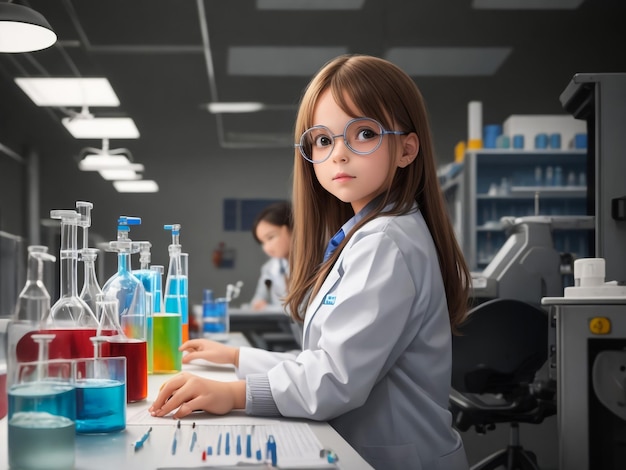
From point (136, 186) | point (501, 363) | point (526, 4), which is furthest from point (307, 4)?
point (501, 363)

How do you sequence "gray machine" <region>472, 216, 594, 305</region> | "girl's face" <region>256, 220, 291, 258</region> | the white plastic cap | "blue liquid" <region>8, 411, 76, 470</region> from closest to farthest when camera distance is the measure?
1. "blue liquid" <region>8, 411, 76, 470</region>
2. the white plastic cap
3. "gray machine" <region>472, 216, 594, 305</region>
4. "girl's face" <region>256, 220, 291, 258</region>

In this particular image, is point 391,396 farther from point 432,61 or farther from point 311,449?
point 432,61

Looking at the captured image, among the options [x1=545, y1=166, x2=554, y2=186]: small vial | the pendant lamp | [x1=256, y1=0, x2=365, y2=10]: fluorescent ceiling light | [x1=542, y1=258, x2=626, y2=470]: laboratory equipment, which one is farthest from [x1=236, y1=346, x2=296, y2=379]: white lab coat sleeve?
[x1=545, y1=166, x2=554, y2=186]: small vial

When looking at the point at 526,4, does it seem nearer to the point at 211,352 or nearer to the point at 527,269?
the point at 527,269

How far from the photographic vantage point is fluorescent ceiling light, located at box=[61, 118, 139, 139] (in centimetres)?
527

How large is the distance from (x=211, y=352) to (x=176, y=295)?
0.84ft

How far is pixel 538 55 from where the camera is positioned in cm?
621

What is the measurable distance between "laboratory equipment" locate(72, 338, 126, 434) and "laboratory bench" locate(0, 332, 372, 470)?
0.02m

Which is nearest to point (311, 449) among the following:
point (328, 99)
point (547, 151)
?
point (328, 99)

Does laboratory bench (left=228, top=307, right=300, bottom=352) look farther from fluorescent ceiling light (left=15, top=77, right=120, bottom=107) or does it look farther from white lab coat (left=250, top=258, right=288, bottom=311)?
fluorescent ceiling light (left=15, top=77, right=120, bottom=107)

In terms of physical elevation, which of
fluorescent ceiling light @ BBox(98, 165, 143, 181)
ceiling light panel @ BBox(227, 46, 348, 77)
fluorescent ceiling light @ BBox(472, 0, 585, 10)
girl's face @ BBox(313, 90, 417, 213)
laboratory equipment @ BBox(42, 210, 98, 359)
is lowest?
laboratory equipment @ BBox(42, 210, 98, 359)

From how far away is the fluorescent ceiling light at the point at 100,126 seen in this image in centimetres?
527

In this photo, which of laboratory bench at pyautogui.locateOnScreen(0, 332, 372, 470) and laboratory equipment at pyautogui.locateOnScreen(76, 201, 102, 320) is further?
laboratory equipment at pyautogui.locateOnScreen(76, 201, 102, 320)

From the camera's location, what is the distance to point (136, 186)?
22.6ft
